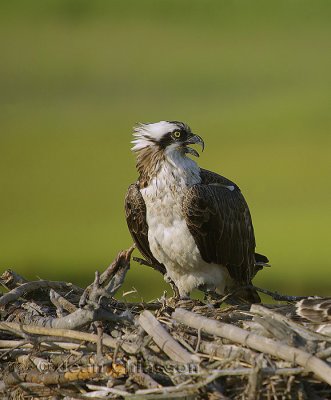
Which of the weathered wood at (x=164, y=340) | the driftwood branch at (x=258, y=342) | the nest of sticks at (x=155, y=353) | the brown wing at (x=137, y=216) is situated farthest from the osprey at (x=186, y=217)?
the weathered wood at (x=164, y=340)

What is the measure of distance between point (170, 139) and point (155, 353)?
285cm

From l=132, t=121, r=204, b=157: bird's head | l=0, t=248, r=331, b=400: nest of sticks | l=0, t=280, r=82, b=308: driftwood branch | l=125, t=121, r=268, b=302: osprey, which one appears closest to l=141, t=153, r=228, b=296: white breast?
l=125, t=121, r=268, b=302: osprey

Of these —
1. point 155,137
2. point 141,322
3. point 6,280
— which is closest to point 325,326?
point 141,322

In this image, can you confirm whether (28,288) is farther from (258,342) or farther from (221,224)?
(258,342)

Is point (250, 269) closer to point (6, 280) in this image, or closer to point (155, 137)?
point (155, 137)

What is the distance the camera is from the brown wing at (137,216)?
822cm

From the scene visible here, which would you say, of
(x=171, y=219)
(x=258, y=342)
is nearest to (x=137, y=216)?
(x=171, y=219)

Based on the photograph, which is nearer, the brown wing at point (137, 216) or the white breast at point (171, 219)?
the white breast at point (171, 219)

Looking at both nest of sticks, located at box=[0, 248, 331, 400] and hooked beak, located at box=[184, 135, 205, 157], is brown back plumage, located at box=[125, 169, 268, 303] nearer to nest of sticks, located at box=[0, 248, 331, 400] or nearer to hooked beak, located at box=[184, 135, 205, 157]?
hooked beak, located at box=[184, 135, 205, 157]

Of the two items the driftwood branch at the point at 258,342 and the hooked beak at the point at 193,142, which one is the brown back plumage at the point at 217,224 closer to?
the hooked beak at the point at 193,142

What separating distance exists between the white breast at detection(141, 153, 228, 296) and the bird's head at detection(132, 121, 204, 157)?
11 cm

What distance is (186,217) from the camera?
8.01m

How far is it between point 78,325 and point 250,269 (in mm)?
2685

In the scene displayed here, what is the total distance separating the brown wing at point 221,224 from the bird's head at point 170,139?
0.28m
